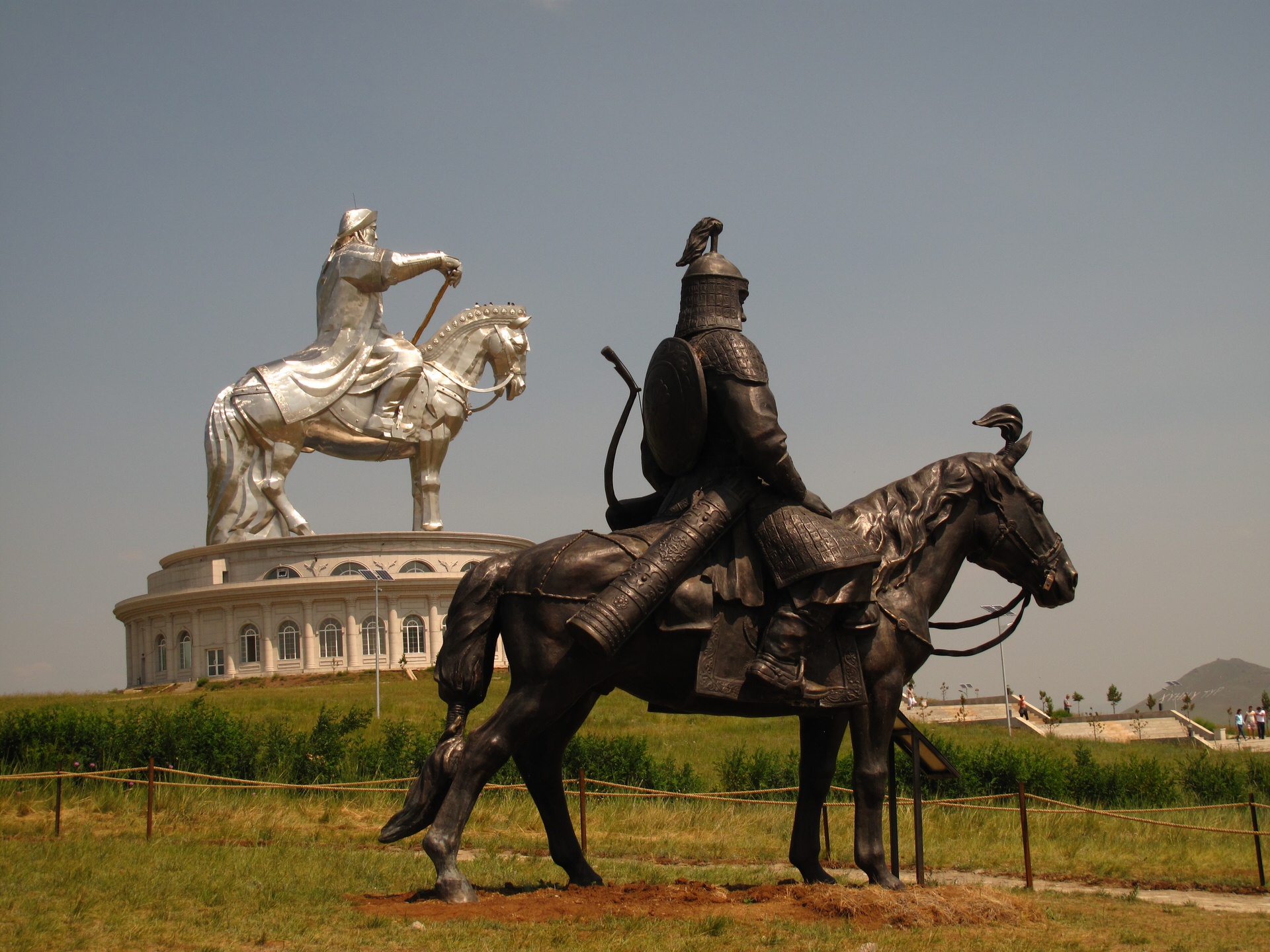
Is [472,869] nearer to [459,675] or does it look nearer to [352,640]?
[459,675]

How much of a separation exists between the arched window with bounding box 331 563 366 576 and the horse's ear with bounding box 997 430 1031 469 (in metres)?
33.1

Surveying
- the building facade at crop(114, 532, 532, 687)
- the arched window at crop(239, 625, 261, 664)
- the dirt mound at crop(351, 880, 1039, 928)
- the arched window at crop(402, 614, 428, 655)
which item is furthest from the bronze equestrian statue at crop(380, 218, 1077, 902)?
the arched window at crop(239, 625, 261, 664)

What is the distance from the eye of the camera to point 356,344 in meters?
43.0

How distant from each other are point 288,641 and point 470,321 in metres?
12.6

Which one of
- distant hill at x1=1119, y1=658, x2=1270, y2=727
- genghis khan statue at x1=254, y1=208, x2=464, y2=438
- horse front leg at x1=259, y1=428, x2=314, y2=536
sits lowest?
distant hill at x1=1119, y1=658, x2=1270, y2=727

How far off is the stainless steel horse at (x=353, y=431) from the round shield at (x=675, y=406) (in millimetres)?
34699

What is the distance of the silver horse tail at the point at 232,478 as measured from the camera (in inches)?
1628

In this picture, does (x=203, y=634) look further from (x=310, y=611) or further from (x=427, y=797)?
(x=427, y=797)

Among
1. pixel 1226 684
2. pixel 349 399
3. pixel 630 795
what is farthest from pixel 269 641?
pixel 1226 684

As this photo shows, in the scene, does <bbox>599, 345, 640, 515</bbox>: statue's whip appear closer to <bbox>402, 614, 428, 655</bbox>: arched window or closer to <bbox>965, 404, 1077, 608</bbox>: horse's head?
<bbox>965, 404, 1077, 608</bbox>: horse's head

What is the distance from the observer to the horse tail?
785 cm

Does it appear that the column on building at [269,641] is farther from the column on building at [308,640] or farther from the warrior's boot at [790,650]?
the warrior's boot at [790,650]

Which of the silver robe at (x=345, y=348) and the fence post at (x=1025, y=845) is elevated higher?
the silver robe at (x=345, y=348)

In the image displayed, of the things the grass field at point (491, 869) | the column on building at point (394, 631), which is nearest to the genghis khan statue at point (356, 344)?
the column on building at point (394, 631)
